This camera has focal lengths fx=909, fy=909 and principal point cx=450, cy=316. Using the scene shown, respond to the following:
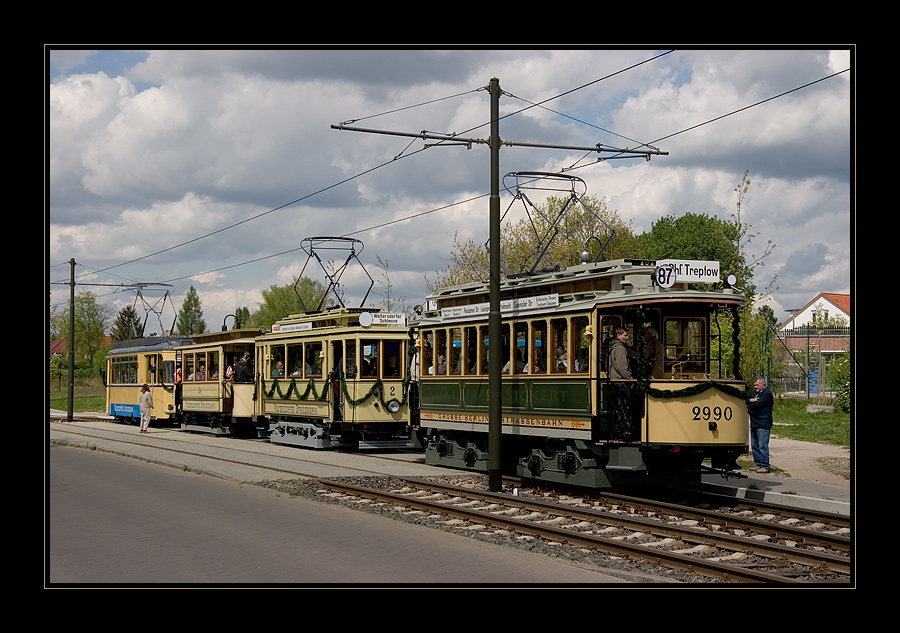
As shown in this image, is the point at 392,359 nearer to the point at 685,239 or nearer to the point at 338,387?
the point at 338,387

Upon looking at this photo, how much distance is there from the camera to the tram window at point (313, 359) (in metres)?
24.5

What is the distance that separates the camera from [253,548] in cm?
1002

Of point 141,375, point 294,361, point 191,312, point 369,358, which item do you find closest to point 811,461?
point 369,358

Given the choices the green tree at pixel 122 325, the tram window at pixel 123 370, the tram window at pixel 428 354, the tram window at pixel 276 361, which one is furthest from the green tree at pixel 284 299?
the tram window at pixel 428 354

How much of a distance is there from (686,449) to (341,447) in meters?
13.5

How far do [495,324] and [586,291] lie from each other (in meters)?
1.60

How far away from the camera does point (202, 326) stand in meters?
117

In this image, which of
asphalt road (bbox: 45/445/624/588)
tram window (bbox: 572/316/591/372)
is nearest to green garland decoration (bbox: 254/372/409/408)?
asphalt road (bbox: 45/445/624/588)

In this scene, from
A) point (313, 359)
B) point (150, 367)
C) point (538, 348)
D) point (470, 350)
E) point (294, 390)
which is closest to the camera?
point (538, 348)

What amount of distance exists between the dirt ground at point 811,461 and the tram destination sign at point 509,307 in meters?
5.54

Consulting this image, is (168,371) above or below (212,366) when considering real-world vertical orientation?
below

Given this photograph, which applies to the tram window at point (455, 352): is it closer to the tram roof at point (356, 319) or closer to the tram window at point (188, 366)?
the tram roof at point (356, 319)
